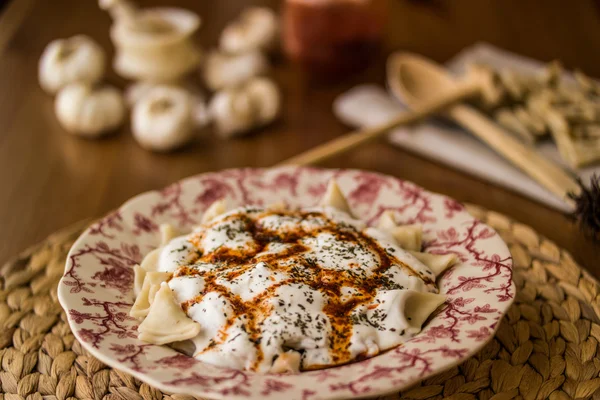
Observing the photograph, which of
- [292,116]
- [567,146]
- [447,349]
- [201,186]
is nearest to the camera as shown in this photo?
[447,349]

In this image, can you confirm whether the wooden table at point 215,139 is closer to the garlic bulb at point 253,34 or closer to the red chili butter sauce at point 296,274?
the garlic bulb at point 253,34

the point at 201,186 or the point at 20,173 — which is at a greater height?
the point at 201,186

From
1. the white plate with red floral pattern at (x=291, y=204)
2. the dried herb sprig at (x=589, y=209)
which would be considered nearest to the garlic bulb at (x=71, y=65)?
the white plate with red floral pattern at (x=291, y=204)

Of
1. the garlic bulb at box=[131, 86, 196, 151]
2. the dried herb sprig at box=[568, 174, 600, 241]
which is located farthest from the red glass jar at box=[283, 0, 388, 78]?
the dried herb sprig at box=[568, 174, 600, 241]

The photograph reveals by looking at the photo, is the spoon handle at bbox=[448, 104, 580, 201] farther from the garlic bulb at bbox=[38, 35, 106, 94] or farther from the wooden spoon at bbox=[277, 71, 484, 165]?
the garlic bulb at bbox=[38, 35, 106, 94]

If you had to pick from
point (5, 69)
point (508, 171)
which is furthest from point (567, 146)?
point (5, 69)

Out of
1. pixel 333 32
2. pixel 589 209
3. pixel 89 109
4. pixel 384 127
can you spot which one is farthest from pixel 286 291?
pixel 333 32

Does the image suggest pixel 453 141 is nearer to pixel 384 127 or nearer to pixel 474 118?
pixel 474 118

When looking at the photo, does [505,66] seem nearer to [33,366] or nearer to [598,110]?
[598,110]
